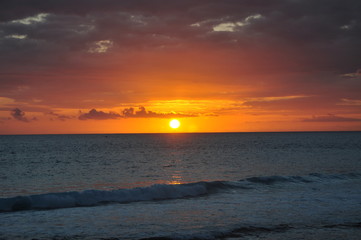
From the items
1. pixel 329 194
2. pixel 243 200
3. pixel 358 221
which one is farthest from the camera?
pixel 329 194

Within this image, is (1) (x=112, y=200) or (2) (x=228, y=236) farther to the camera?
(1) (x=112, y=200)

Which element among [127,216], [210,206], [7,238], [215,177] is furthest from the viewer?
[215,177]

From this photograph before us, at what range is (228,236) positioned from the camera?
13.7m

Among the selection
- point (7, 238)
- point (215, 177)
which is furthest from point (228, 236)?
point (215, 177)

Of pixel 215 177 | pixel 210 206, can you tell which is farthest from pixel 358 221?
pixel 215 177

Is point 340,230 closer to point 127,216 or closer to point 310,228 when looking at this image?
point 310,228

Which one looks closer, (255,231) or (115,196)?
(255,231)

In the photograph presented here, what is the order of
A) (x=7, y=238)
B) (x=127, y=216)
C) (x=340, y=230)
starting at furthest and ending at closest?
(x=127, y=216) → (x=340, y=230) → (x=7, y=238)

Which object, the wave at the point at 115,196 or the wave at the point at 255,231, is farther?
the wave at the point at 115,196

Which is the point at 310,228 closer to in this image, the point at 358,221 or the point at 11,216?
the point at 358,221

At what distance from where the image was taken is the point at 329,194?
2384 centimetres

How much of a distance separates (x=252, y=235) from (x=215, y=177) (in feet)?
73.0

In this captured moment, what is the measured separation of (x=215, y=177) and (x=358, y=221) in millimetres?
20537

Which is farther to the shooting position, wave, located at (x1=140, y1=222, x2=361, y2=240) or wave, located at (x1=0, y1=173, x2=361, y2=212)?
wave, located at (x1=0, y1=173, x2=361, y2=212)
